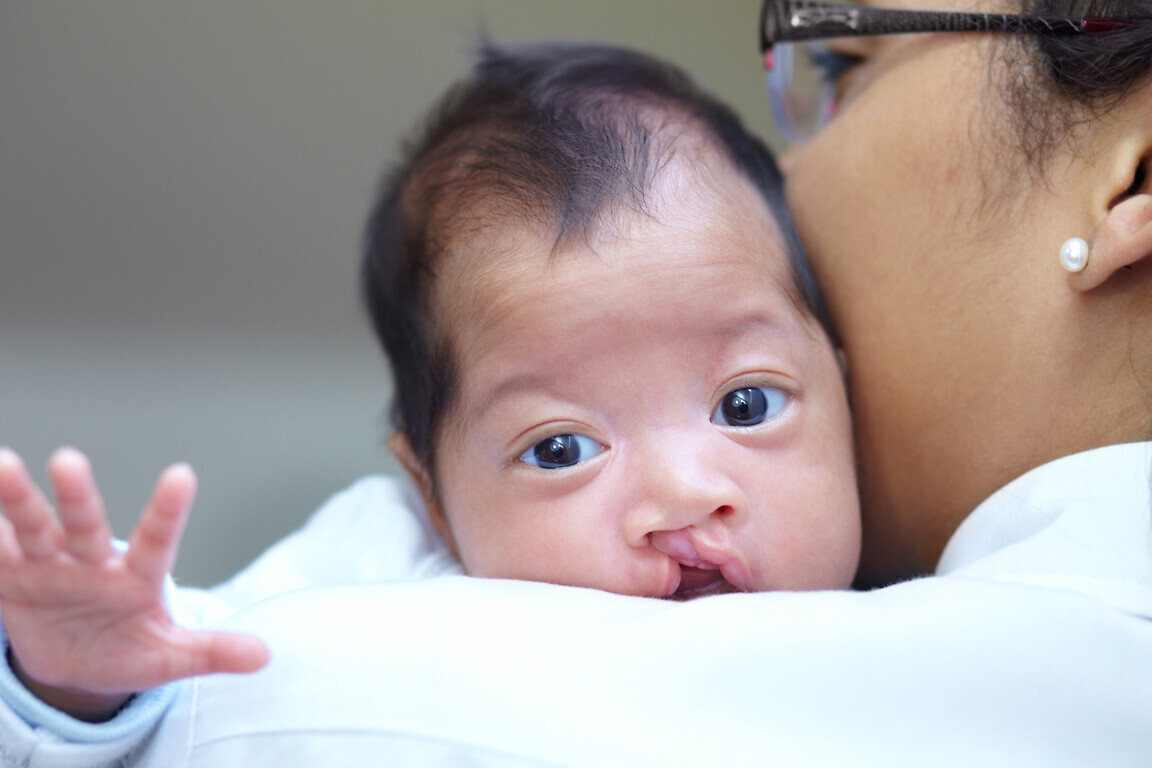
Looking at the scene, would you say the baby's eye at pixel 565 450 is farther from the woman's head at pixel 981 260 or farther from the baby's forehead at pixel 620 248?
the woman's head at pixel 981 260

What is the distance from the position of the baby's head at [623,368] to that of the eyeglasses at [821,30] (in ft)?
0.64

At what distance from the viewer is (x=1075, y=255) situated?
0.71 m

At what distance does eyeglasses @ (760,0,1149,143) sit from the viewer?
A: 77 cm

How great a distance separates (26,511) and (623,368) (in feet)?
1.35

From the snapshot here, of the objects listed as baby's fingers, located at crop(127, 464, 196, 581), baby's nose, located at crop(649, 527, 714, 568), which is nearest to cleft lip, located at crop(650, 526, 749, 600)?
baby's nose, located at crop(649, 527, 714, 568)

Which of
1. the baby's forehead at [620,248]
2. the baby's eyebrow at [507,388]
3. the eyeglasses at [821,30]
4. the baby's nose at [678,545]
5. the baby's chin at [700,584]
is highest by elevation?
the eyeglasses at [821,30]

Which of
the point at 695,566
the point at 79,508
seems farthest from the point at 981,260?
the point at 79,508

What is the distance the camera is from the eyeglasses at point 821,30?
0.77 metres

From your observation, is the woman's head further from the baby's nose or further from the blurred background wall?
the blurred background wall

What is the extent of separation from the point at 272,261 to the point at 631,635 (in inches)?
54.6

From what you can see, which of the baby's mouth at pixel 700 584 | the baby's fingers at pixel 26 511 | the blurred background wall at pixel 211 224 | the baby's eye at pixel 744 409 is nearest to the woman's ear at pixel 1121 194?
the baby's eye at pixel 744 409

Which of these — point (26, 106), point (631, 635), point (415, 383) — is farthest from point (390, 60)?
point (631, 635)

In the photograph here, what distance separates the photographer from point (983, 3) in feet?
2.72

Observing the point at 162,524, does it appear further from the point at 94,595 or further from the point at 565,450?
the point at 565,450
